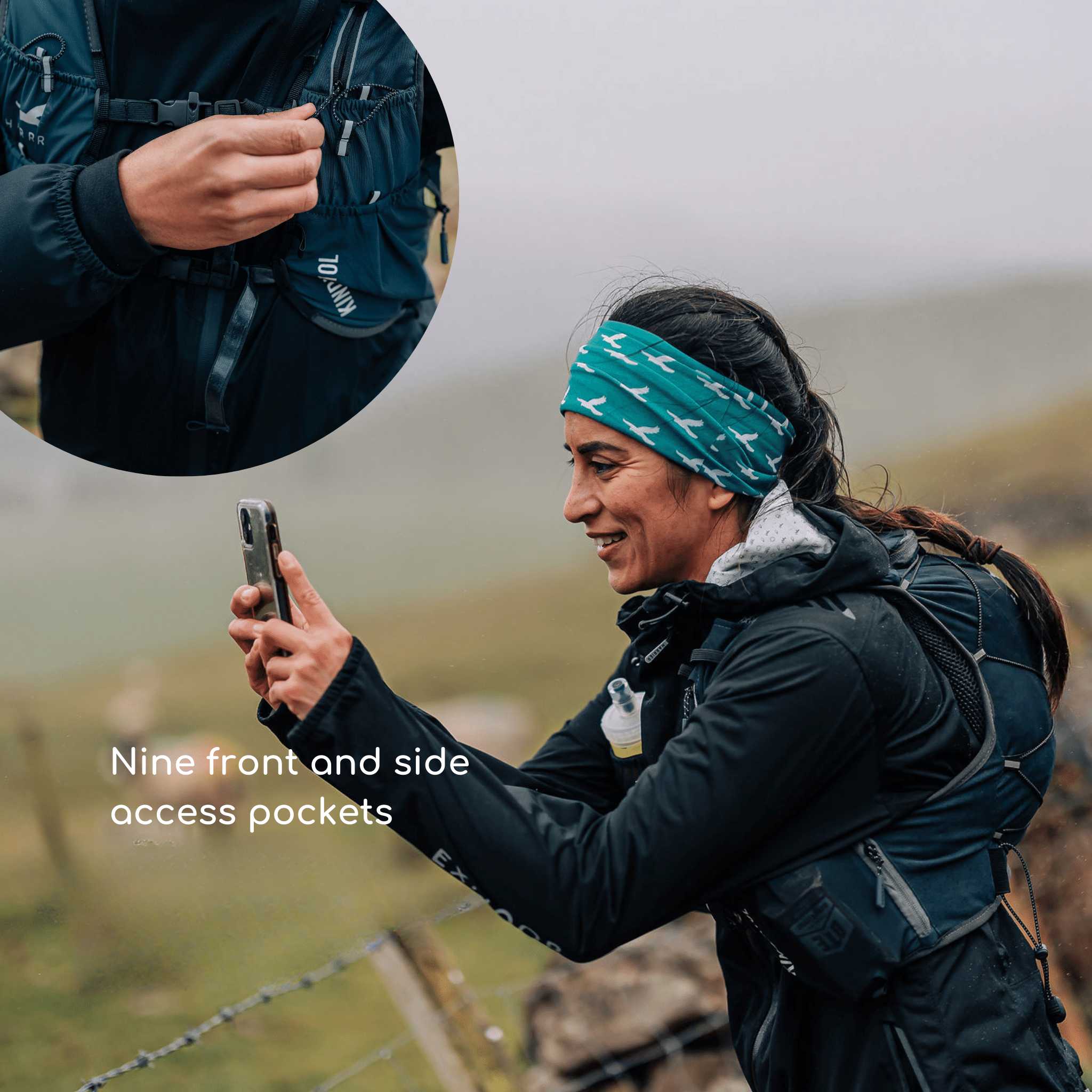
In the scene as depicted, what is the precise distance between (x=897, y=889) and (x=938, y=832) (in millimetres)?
86

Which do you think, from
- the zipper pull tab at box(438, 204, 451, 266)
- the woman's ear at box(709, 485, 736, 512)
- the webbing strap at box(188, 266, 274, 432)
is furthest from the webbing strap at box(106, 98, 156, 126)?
the woman's ear at box(709, 485, 736, 512)

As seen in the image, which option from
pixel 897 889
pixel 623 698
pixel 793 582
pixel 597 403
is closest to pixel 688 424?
pixel 597 403

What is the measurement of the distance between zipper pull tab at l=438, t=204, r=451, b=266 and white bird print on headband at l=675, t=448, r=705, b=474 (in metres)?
0.77

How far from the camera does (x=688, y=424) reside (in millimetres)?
1559

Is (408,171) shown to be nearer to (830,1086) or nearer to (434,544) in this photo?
(434,544)

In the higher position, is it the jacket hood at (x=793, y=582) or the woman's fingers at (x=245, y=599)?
the woman's fingers at (x=245, y=599)

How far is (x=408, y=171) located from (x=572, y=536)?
3.10 feet

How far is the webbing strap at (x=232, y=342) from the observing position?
6.06 ft

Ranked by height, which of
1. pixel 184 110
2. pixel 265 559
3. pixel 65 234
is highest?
pixel 184 110

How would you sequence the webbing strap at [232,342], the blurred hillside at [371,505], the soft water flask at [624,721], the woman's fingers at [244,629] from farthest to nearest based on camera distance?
1. the blurred hillside at [371,505]
2. the webbing strap at [232,342]
3. the soft water flask at [624,721]
4. the woman's fingers at [244,629]

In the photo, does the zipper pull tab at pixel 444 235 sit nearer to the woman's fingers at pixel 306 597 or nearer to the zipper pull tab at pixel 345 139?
the zipper pull tab at pixel 345 139

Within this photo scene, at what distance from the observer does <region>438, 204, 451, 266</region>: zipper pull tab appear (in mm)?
2096

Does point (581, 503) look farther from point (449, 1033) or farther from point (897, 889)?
point (449, 1033)

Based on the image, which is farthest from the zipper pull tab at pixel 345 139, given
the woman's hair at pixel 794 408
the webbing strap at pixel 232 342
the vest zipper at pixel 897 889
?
the vest zipper at pixel 897 889
